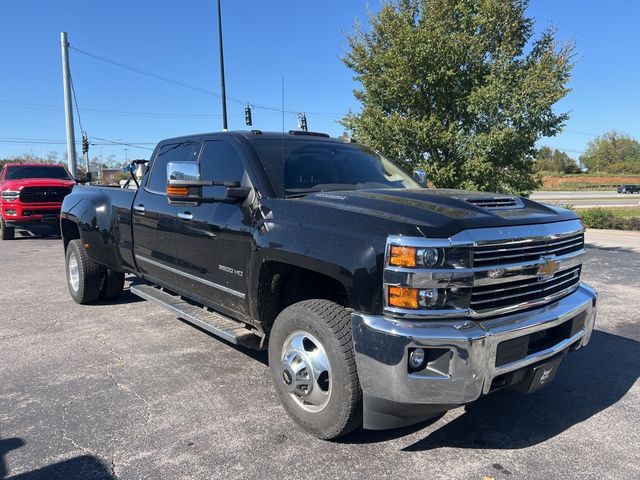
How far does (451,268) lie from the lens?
8.47 ft

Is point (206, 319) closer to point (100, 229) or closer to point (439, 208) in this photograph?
point (439, 208)

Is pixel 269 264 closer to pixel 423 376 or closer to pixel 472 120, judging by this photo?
pixel 423 376

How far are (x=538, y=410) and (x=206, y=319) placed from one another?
8.49ft

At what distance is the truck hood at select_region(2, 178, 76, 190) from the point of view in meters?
13.4

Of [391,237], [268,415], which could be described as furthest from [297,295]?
[391,237]

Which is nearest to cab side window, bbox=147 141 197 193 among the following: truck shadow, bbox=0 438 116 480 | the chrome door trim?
the chrome door trim

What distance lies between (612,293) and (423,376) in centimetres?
595

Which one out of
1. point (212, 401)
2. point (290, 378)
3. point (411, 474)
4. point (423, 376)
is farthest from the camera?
point (212, 401)

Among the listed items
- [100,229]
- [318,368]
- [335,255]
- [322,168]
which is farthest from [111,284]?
[335,255]

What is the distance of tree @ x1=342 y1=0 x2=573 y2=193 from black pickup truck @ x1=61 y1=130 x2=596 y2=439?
4.10 meters

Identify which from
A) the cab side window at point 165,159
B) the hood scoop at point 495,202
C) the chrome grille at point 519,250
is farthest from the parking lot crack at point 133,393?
the hood scoop at point 495,202

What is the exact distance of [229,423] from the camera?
132 inches

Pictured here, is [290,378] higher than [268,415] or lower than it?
higher

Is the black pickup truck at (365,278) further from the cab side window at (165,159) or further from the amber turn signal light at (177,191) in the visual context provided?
the cab side window at (165,159)
